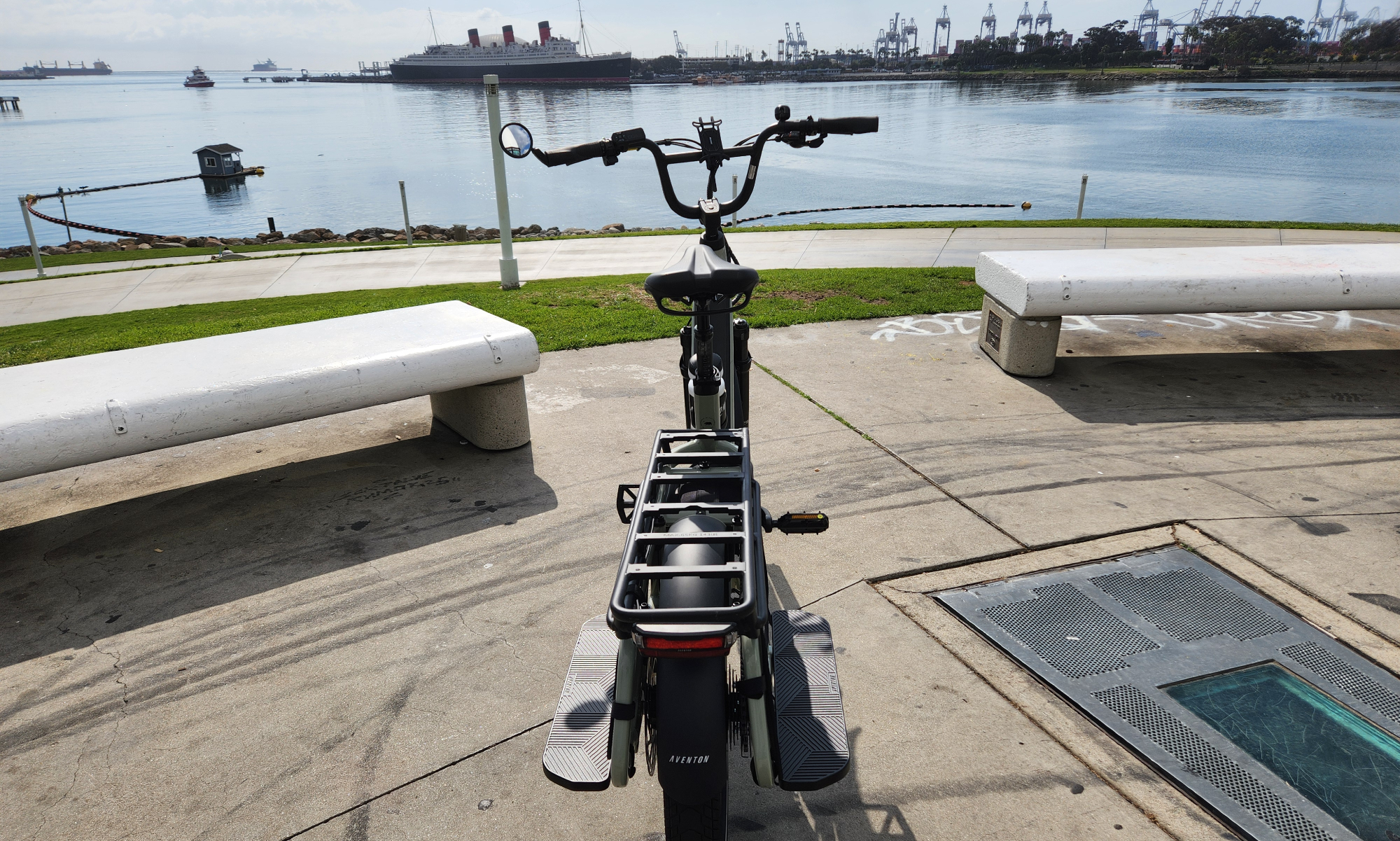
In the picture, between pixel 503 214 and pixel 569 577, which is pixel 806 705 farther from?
pixel 503 214

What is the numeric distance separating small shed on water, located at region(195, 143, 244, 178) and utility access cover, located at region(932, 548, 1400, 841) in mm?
42246

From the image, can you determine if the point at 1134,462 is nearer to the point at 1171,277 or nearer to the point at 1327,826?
the point at 1171,277

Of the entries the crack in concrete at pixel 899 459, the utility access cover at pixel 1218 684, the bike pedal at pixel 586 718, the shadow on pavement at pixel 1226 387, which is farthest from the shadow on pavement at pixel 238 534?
the shadow on pavement at pixel 1226 387

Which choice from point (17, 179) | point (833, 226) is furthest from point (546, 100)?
point (833, 226)

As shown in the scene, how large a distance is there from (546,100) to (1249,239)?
84.9 meters

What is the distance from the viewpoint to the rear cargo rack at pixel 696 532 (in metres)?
1.86

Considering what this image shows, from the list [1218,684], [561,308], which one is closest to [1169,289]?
[1218,684]

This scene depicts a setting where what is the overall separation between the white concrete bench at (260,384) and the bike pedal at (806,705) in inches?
105

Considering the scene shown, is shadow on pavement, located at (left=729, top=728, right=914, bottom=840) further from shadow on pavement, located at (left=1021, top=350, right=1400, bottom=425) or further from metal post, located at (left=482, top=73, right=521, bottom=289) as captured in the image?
metal post, located at (left=482, top=73, right=521, bottom=289)

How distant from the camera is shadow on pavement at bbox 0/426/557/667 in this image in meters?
3.70

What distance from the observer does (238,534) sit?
4.34m

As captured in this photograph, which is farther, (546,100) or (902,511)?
(546,100)

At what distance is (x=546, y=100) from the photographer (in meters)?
86.8

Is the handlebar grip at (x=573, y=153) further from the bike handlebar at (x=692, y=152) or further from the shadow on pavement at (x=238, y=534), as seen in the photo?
the shadow on pavement at (x=238, y=534)
